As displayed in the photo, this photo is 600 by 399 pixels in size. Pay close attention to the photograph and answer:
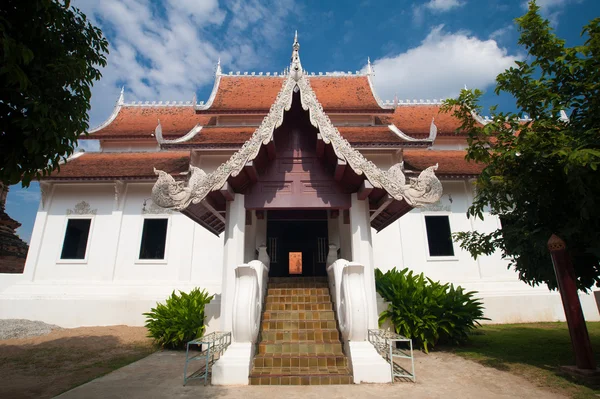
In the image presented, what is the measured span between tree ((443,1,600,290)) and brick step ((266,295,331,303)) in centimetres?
293

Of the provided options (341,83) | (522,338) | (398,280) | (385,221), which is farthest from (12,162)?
(341,83)

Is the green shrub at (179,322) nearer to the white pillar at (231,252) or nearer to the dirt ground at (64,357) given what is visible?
the dirt ground at (64,357)

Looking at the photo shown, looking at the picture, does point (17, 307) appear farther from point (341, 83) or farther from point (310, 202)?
point (341, 83)

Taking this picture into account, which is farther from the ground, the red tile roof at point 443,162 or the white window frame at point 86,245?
the red tile roof at point 443,162

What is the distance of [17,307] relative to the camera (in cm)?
1042

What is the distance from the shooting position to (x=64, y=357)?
21.8 ft

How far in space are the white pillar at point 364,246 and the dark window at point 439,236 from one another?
713 cm

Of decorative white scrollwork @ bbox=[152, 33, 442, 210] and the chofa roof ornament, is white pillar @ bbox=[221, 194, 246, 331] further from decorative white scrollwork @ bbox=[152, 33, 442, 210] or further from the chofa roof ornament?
the chofa roof ornament

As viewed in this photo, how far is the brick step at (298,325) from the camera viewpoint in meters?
5.02

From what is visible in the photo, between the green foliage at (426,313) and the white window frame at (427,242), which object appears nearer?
the green foliage at (426,313)

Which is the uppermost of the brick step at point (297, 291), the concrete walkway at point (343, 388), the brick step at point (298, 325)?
the brick step at point (297, 291)

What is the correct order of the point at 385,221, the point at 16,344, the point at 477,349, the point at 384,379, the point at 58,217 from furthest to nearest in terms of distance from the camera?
the point at 58,217 < the point at 16,344 < the point at 385,221 < the point at 477,349 < the point at 384,379

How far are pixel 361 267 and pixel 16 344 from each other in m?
8.68

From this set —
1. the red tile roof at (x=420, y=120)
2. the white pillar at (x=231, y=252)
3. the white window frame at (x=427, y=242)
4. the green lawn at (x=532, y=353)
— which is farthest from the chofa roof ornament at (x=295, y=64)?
the red tile roof at (x=420, y=120)
